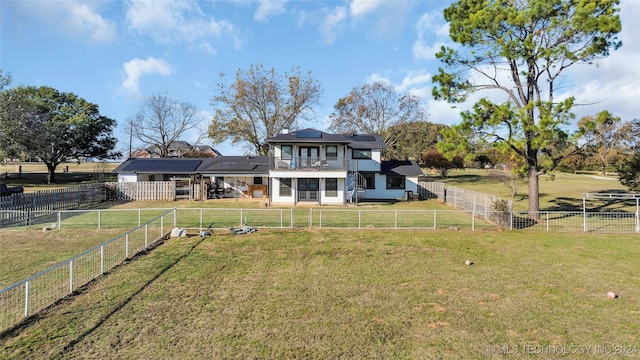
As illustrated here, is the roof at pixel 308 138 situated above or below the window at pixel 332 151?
above

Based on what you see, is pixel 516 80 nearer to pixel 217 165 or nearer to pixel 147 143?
pixel 217 165

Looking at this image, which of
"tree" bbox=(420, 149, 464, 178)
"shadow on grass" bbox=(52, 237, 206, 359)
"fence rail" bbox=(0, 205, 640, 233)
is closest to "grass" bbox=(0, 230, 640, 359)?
"shadow on grass" bbox=(52, 237, 206, 359)

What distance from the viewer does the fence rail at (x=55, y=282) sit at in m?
7.36

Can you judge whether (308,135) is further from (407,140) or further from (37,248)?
(407,140)

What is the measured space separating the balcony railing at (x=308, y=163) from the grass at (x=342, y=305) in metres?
14.4

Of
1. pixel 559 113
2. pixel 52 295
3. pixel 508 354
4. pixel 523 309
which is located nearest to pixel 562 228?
pixel 559 113

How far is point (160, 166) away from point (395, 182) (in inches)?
933

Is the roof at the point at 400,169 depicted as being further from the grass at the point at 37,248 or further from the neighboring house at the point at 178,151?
the neighboring house at the point at 178,151

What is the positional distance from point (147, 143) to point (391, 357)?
2169 inches

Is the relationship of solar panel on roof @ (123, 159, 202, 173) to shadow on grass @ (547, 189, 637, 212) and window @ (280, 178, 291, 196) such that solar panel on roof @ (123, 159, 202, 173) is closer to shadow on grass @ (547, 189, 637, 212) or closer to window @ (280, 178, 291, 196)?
window @ (280, 178, 291, 196)

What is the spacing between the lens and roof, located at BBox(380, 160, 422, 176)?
33.4 metres

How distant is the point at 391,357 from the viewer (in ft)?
Answer: 19.7

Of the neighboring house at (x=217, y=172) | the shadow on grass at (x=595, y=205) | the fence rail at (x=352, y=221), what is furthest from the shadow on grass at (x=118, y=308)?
the shadow on grass at (x=595, y=205)

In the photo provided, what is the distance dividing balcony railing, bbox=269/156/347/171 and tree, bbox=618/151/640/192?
2012 cm
